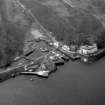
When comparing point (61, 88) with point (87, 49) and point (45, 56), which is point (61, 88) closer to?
point (45, 56)

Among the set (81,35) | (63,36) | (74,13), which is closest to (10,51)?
(63,36)

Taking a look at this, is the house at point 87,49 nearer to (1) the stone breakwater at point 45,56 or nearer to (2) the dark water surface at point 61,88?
(1) the stone breakwater at point 45,56

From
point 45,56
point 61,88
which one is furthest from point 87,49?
point 61,88

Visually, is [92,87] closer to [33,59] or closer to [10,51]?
[33,59]

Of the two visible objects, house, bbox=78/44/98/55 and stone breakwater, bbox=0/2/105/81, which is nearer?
stone breakwater, bbox=0/2/105/81

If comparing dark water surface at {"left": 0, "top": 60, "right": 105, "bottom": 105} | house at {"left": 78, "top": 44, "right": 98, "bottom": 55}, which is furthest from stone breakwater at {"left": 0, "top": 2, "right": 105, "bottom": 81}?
dark water surface at {"left": 0, "top": 60, "right": 105, "bottom": 105}

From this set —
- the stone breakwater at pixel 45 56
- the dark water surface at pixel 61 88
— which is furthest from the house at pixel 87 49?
the dark water surface at pixel 61 88

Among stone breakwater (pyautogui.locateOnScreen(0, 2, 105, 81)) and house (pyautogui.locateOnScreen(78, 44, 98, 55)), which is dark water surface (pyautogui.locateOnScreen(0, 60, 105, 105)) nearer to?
stone breakwater (pyautogui.locateOnScreen(0, 2, 105, 81))
